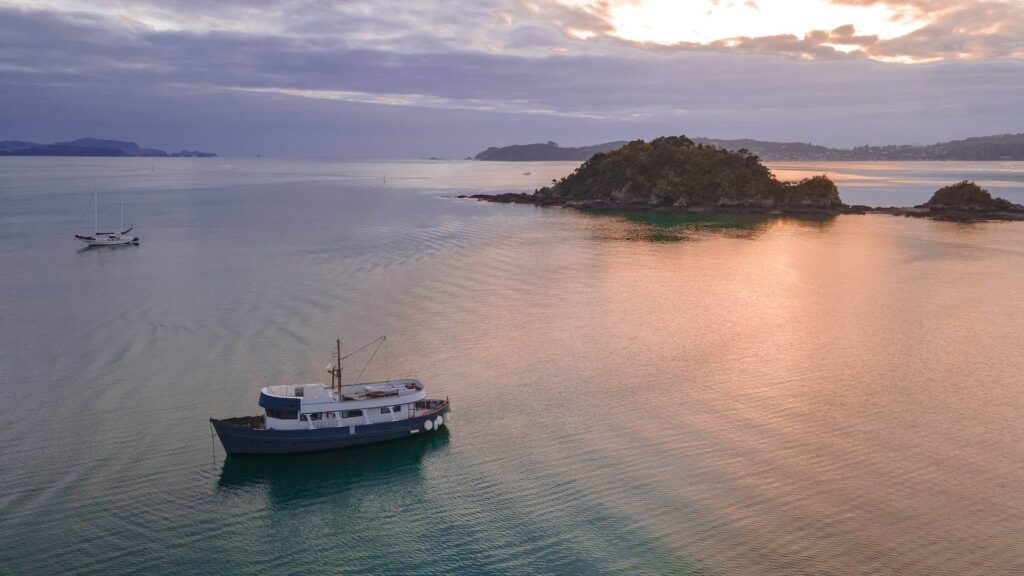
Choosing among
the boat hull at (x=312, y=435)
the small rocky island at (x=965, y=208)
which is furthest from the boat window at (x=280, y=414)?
the small rocky island at (x=965, y=208)

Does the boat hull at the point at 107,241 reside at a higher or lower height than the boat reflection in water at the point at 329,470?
higher

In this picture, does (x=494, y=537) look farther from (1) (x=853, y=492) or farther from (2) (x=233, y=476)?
(1) (x=853, y=492)

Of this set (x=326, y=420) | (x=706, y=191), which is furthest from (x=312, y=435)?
(x=706, y=191)

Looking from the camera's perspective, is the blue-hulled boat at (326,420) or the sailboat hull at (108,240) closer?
the blue-hulled boat at (326,420)

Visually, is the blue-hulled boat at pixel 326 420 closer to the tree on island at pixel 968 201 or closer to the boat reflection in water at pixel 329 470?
the boat reflection in water at pixel 329 470

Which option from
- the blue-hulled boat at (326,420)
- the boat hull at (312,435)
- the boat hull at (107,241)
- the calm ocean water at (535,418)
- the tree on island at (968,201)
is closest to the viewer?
the calm ocean water at (535,418)

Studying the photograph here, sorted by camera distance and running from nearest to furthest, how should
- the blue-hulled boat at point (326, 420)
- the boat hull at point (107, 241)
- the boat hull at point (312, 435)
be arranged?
1. the boat hull at point (312, 435)
2. the blue-hulled boat at point (326, 420)
3. the boat hull at point (107, 241)
